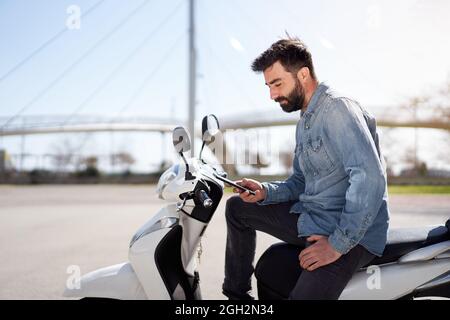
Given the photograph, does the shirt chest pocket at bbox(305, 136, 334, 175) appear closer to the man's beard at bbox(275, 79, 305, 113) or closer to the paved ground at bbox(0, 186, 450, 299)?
the man's beard at bbox(275, 79, 305, 113)

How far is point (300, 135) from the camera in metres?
1.78

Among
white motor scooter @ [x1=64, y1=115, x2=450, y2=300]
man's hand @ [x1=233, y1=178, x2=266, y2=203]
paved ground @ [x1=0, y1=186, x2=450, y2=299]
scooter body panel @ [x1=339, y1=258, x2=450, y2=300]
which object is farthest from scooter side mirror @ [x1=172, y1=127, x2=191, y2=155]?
paved ground @ [x1=0, y1=186, x2=450, y2=299]

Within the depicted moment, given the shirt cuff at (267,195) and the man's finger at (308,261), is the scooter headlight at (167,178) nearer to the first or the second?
the shirt cuff at (267,195)

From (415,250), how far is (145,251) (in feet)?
3.45

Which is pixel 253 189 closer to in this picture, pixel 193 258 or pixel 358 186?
pixel 193 258

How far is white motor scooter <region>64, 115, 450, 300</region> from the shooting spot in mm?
1604

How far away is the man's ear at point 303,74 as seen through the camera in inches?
68.9

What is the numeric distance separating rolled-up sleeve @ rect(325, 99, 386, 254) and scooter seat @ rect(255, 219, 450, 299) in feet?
0.73

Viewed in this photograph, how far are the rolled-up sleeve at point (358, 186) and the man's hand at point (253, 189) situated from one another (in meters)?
0.44

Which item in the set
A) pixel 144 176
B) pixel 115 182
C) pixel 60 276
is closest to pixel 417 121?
pixel 144 176

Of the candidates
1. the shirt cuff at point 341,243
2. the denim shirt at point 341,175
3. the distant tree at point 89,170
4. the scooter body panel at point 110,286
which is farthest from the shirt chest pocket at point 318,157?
the distant tree at point 89,170

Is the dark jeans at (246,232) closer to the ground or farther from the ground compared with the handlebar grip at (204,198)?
closer to the ground

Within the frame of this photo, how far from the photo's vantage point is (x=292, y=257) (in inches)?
66.1

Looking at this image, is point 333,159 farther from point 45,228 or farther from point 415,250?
point 45,228
